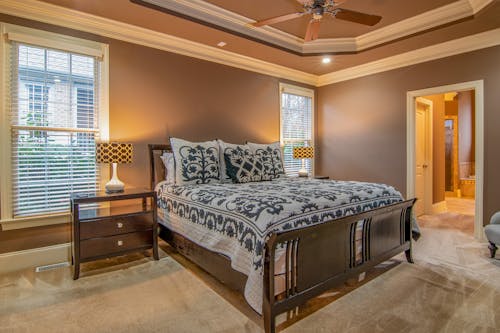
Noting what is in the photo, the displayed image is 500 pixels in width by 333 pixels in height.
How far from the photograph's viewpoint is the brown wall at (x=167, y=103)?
3264 mm

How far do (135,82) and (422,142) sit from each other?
492 centimetres

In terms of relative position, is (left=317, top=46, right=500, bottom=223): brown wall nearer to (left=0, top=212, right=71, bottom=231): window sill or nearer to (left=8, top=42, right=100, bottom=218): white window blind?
(left=8, top=42, right=100, bottom=218): white window blind

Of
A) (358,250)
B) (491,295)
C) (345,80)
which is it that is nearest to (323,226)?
(358,250)

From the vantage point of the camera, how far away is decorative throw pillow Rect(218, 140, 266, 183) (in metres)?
3.39

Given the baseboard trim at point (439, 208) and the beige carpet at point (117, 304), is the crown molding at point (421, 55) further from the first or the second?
the beige carpet at point (117, 304)

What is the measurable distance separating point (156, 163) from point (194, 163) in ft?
2.31

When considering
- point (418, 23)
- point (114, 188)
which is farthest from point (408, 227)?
point (114, 188)

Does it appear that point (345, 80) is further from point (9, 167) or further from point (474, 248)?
point (9, 167)

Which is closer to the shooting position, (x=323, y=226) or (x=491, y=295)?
(x=323, y=226)

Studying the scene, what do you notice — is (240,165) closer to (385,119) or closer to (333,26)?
(333,26)

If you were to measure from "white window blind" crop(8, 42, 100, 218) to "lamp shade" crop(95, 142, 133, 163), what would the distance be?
13.2 inches

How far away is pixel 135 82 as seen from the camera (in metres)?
3.43

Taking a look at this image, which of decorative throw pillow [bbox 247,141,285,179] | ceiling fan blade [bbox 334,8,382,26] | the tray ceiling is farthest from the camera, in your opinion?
decorative throw pillow [bbox 247,141,285,179]

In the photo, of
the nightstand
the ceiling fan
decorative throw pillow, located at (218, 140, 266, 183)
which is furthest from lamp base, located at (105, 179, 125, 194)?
the ceiling fan
